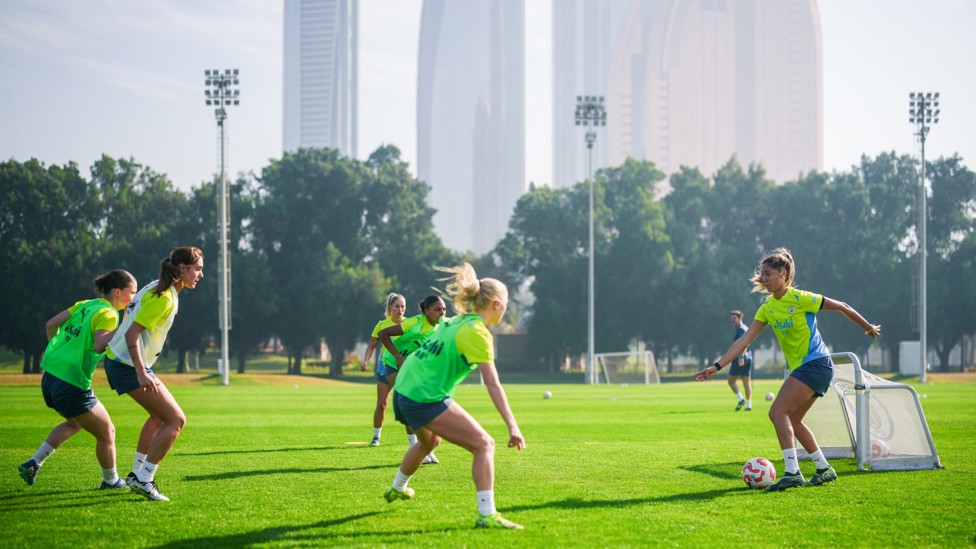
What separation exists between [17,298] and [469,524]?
6290 cm

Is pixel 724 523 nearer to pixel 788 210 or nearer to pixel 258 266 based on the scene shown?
pixel 258 266

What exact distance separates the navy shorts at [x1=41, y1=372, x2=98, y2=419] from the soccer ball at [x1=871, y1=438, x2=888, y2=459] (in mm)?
9291

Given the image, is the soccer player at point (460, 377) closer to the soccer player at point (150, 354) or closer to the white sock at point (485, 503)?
the white sock at point (485, 503)

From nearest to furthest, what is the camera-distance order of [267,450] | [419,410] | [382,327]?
[419,410], [382,327], [267,450]

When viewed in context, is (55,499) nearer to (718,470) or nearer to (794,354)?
(718,470)

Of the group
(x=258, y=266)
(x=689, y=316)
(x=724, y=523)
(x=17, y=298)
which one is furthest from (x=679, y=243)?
(x=724, y=523)

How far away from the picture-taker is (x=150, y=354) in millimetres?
9617

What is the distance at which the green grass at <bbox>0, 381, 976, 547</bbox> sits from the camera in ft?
25.2

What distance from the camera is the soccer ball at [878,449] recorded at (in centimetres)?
1204

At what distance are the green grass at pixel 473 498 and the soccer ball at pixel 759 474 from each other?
0.22 meters

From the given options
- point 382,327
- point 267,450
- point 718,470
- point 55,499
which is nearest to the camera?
point 55,499

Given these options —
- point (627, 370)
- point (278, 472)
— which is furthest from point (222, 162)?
point (278, 472)

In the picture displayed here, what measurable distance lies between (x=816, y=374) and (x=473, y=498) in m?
3.96

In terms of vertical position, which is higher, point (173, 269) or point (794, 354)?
point (173, 269)
